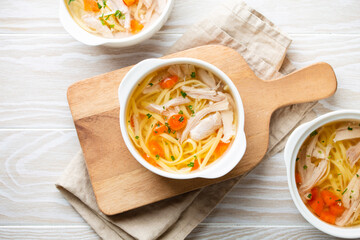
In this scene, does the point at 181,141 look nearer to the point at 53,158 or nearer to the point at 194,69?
the point at 194,69

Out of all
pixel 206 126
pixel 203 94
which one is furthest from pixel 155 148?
pixel 203 94

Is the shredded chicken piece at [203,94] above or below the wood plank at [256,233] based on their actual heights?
above

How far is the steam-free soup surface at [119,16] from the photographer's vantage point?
7.66 feet

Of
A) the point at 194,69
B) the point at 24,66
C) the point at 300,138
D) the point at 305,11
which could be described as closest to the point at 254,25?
the point at 305,11

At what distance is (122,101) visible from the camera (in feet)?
6.62

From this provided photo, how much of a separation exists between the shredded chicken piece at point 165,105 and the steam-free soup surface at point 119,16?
1.98 feet

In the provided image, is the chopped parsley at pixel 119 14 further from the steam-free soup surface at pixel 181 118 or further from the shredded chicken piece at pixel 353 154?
the shredded chicken piece at pixel 353 154

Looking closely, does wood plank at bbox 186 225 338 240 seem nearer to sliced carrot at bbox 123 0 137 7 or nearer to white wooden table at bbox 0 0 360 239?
white wooden table at bbox 0 0 360 239

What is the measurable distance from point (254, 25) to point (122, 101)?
1178 mm

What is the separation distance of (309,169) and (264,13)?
4.13 ft

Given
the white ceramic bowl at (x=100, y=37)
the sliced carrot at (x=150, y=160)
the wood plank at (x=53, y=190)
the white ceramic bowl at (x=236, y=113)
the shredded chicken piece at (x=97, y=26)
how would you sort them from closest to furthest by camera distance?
the white ceramic bowl at (x=236, y=113)
the sliced carrot at (x=150, y=160)
the white ceramic bowl at (x=100, y=37)
the shredded chicken piece at (x=97, y=26)
the wood plank at (x=53, y=190)

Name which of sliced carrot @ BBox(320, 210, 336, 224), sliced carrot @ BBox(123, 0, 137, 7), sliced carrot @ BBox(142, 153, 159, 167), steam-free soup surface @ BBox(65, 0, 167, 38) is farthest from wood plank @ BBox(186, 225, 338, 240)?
sliced carrot @ BBox(123, 0, 137, 7)

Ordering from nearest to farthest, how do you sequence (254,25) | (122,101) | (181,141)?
(122,101), (181,141), (254,25)

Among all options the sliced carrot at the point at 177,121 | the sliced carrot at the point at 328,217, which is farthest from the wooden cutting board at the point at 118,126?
the sliced carrot at the point at 328,217
